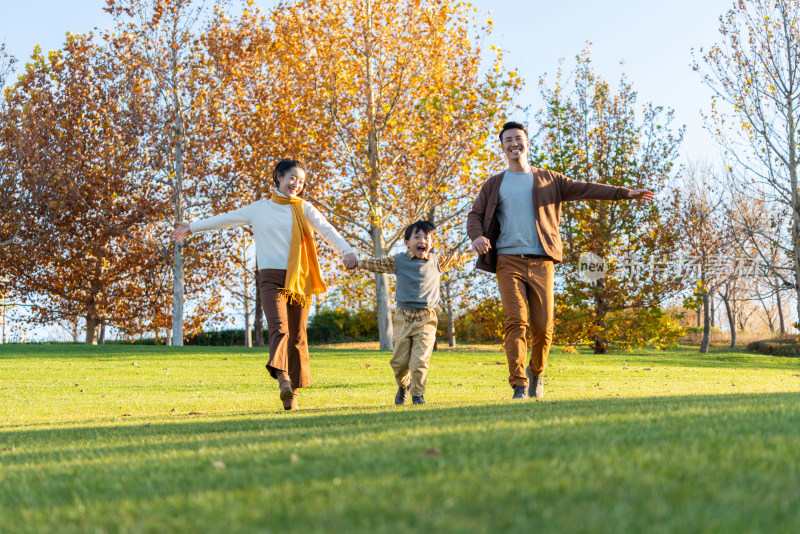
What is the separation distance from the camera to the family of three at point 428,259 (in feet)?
23.4

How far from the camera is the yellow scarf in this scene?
714cm

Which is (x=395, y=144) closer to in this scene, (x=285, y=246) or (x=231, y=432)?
(x=285, y=246)

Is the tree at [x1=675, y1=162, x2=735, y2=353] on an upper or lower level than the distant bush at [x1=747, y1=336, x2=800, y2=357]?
upper

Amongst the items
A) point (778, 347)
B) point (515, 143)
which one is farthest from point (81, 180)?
point (778, 347)

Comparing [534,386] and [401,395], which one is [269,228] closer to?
[401,395]

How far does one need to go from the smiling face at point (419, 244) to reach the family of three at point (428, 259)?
1 cm

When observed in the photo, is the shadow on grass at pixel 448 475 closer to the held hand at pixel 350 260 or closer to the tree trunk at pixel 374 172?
the held hand at pixel 350 260

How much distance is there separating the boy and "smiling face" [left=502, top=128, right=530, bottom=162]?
3.70 ft

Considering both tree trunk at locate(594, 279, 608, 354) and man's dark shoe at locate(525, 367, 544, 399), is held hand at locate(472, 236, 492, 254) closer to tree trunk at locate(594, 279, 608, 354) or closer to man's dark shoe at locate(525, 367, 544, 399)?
man's dark shoe at locate(525, 367, 544, 399)

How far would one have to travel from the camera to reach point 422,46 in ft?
67.2

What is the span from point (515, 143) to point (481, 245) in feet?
3.94

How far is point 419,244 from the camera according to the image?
737cm

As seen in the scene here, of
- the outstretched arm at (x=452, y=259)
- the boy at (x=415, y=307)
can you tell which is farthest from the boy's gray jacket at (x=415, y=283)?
the outstretched arm at (x=452, y=259)

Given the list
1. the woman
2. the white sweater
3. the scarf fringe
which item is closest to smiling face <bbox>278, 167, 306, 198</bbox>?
the woman
